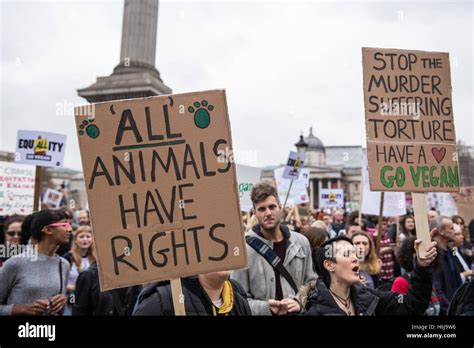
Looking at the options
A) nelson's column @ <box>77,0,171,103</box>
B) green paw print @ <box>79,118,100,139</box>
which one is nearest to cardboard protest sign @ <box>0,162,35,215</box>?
green paw print @ <box>79,118,100,139</box>

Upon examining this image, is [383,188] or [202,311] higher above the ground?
[383,188]

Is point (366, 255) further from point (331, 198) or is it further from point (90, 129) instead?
point (331, 198)

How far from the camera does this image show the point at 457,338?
1935mm

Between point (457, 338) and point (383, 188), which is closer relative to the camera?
point (457, 338)

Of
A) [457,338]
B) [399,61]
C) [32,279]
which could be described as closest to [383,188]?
[399,61]

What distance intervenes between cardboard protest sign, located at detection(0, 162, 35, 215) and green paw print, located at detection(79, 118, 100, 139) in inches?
202

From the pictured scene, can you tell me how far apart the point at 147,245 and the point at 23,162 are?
16.7ft

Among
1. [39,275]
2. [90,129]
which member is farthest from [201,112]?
[39,275]

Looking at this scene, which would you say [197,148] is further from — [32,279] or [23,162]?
[23,162]

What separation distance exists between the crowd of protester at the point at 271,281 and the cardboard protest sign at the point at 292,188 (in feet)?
18.1

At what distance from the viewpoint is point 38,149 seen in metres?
6.61

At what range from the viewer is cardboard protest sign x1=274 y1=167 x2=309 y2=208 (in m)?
9.88

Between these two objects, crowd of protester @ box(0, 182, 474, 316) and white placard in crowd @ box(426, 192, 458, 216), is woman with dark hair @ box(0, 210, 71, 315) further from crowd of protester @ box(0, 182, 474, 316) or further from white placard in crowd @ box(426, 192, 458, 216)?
white placard in crowd @ box(426, 192, 458, 216)

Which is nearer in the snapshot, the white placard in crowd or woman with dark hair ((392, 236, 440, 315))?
woman with dark hair ((392, 236, 440, 315))
